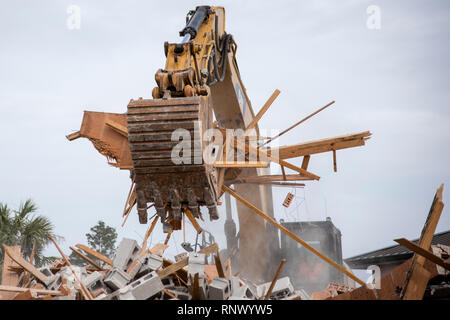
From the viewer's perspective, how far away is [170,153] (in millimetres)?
6320

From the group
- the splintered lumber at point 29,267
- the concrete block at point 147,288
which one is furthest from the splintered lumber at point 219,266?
the splintered lumber at point 29,267

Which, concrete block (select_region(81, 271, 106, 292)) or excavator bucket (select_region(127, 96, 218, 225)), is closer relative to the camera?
excavator bucket (select_region(127, 96, 218, 225))

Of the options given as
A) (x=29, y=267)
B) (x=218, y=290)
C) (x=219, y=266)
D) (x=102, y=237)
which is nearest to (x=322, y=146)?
(x=219, y=266)

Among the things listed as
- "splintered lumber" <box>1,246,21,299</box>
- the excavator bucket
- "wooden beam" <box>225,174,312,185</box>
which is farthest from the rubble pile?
"wooden beam" <box>225,174,312,185</box>

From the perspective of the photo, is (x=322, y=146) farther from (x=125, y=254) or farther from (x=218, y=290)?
(x=125, y=254)

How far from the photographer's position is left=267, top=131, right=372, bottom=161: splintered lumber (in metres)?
8.39

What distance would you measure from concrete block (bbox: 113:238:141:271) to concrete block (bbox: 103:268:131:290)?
1.91ft

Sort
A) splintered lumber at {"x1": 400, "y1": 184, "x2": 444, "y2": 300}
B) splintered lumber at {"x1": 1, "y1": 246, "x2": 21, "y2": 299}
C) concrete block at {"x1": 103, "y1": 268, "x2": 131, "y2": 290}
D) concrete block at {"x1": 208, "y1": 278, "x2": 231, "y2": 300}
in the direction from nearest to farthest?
splintered lumber at {"x1": 400, "y1": 184, "x2": 444, "y2": 300} → concrete block at {"x1": 208, "y1": 278, "x2": 231, "y2": 300} → concrete block at {"x1": 103, "y1": 268, "x2": 131, "y2": 290} → splintered lumber at {"x1": 1, "y1": 246, "x2": 21, "y2": 299}

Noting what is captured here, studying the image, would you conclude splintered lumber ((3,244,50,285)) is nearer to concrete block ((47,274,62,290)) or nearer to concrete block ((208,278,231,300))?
concrete block ((47,274,62,290))

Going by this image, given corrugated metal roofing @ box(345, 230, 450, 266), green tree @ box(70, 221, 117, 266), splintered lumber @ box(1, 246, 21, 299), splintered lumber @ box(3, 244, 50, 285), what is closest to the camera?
splintered lumber @ box(3, 244, 50, 285)

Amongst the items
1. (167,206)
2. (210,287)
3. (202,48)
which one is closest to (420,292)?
Result: (210,287)

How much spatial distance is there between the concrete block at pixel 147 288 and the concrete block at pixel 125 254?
119cm

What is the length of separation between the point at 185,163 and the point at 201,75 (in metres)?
1.89
